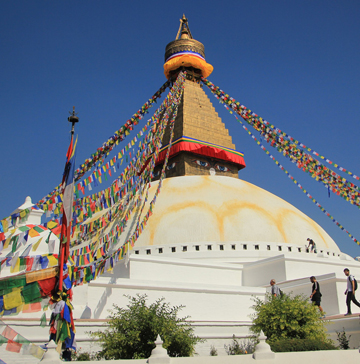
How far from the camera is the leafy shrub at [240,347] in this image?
9.12 m

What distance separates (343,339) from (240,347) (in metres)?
2.32

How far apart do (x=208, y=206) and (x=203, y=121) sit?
7.02 metres

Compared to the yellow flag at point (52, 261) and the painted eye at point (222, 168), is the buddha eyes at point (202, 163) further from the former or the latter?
the yellow flag at point (52, 261)

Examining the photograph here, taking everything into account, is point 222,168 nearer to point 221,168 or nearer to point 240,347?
point 221,168

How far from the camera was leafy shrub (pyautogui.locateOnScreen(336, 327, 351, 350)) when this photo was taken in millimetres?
8406

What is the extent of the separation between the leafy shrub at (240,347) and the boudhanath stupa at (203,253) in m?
0.16

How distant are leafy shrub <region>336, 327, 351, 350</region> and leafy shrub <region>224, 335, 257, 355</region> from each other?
1738mm

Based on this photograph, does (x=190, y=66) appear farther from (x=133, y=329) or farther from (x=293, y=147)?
(x=133, y=329)

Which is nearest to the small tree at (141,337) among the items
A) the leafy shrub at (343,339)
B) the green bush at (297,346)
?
the green bush at (297,346)

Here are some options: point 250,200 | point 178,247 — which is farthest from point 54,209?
point 250,200

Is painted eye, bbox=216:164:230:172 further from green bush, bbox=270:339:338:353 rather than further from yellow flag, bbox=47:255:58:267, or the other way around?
green bush, bbox=270:339:338:353

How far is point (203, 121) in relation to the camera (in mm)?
21156

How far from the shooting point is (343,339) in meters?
8.48

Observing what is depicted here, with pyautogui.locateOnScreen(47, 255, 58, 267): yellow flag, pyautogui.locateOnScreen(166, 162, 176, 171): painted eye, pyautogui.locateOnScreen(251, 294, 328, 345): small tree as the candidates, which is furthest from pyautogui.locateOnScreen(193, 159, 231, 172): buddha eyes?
pyautogui.locateOnScreen(47, 255, 58, 267): yellow flag
